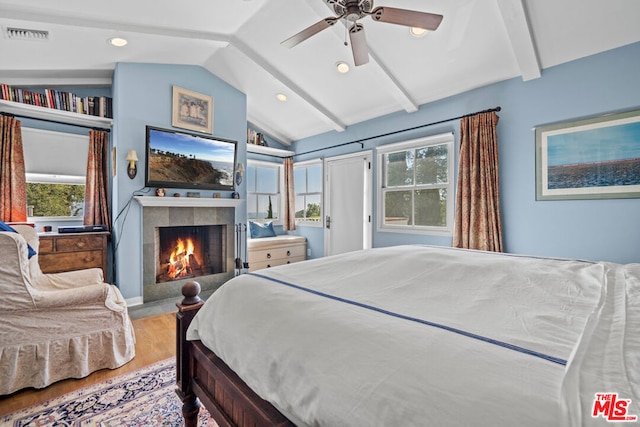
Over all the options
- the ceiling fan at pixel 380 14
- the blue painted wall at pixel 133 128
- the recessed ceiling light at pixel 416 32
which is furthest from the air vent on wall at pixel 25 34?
the recessed ceiling light at pixel 416 32

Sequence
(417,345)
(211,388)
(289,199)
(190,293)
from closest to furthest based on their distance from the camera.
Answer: (417,345) < (211,388) < (190,293) < (289,199)

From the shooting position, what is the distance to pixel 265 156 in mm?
5648

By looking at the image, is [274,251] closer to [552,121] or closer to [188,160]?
[188,160]

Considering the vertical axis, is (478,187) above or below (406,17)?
below

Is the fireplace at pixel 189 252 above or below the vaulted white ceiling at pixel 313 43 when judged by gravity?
below

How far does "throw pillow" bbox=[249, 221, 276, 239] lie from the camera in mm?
5309

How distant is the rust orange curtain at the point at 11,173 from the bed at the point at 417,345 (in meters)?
3.13

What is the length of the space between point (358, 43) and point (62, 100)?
3.53 m

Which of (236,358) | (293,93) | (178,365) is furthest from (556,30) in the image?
(178,365)

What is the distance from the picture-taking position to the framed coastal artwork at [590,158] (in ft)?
8.15

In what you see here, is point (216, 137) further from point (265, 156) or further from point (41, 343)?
point (41, 343)

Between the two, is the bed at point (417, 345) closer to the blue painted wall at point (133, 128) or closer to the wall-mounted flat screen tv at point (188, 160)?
the blue painted wall at point (133, 128)

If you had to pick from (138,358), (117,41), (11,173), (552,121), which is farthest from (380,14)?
(11,173)

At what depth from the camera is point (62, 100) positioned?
3.40m
